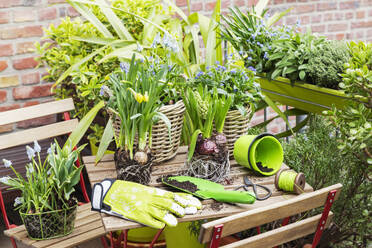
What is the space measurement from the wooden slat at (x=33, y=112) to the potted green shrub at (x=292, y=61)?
93 cm

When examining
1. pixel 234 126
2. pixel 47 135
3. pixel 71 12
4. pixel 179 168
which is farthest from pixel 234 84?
pixel 71 12

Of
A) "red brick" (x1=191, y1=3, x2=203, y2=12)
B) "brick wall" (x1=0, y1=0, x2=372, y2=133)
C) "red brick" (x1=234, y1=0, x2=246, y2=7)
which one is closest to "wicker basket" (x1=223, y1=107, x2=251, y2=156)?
"brick wall" (x1=0, y1=0, x2=372, y2=133)

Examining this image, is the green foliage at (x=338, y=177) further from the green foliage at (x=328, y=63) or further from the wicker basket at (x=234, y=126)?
the wicker basket at (x=234, y=126)

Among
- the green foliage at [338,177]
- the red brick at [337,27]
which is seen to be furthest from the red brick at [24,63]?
the red brick at [337,27]

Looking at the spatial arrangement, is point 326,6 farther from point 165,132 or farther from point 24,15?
point 165,132

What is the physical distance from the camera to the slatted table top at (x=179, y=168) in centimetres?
160

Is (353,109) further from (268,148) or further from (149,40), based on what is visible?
(149,40)

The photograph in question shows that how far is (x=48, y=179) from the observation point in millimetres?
1999

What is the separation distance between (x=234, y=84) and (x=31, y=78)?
172 cm

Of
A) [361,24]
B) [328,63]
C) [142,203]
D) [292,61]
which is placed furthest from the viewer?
[361,24]

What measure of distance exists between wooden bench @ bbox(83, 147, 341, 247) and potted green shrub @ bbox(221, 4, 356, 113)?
53 cm

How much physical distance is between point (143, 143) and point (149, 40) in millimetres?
1008

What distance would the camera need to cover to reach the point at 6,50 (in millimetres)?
3082

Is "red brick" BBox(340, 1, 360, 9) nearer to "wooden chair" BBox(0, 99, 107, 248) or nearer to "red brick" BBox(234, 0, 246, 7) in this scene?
"red brick" BBox(234, 0, 246, 7)
